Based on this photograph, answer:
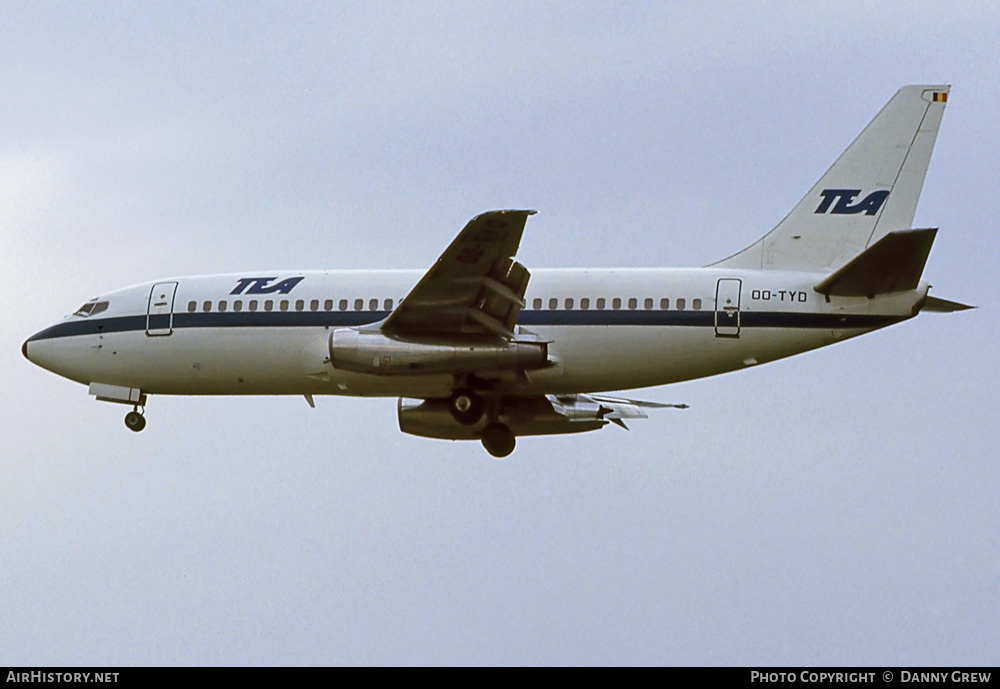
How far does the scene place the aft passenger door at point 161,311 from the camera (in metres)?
37.1

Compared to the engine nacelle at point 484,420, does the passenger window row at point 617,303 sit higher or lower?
higher

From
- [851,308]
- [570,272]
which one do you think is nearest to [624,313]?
[570,272]

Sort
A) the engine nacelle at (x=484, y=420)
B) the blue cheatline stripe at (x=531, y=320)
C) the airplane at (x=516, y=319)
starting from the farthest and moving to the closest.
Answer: the engine nacelle at (x=484, y=420) < the blue cheatline stripe at (x=531, y=320) < the airplane at (x=516, y=319)

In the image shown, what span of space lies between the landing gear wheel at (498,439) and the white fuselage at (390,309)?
186 centimetres

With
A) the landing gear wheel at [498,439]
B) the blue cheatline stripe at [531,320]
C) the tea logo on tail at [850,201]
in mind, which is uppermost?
the tea logo on tail at [850,201]

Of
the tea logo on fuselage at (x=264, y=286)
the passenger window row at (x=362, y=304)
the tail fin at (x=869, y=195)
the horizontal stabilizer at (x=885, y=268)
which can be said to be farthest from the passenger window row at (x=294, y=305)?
the horizontal stabilizer at (x=885, y=268)

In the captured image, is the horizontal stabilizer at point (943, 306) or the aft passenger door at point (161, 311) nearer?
the horizontal stabilizer at point (943, 306)

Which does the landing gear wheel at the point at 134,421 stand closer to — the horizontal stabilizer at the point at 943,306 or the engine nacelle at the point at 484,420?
the engine nacelle at the point at 484,420

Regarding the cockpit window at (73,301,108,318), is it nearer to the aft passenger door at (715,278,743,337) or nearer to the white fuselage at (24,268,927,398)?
the white fuselage at (24,268,927,398)

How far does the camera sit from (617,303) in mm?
34219

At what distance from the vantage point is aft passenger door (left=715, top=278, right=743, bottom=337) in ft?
Result: 109

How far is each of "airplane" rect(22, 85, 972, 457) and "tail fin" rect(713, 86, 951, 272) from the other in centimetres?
4

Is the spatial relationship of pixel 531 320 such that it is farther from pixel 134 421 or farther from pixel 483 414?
pixel 134 421

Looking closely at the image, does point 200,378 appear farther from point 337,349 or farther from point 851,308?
point 851,308
